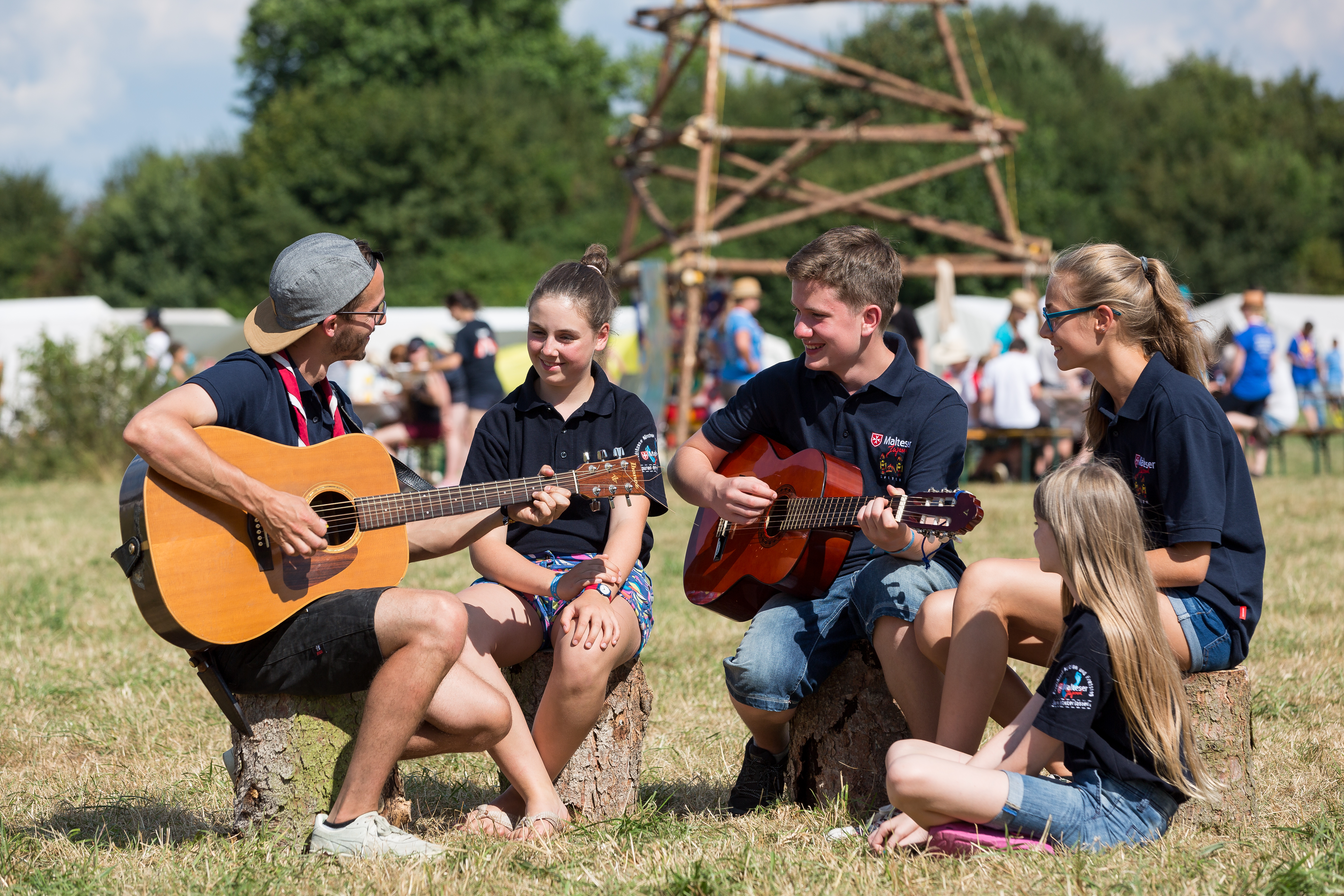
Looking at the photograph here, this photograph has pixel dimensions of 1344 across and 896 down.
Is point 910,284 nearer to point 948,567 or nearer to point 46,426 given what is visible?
point 46,426

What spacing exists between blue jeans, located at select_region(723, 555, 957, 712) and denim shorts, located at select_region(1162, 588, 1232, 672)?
2.04 ft

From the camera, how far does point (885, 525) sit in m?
3.20

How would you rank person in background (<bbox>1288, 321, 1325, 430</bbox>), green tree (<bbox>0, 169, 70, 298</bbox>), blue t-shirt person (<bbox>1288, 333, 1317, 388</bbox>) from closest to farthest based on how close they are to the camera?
person in background (<bbox>1288, 321, 1325, 430</bbox>) < blue t-shirt person (<bbox>1288, 333, 1317, 388</bbox>) < green tree (<bbox>0, 169, 70, 298</bbox>)

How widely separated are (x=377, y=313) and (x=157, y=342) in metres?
12.8

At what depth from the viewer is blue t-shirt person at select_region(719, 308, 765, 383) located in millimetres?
11836

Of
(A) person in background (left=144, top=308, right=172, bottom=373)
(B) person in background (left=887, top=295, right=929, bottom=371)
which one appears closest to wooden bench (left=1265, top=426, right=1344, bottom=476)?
(B) person in background (left=887, top=295, right=929, bottom=371)

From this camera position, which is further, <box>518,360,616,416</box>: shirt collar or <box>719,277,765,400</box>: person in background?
<box>719,277,765,400</box>: person in background

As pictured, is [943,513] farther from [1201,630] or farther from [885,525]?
[1201,630]

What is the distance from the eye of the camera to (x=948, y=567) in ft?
11.8

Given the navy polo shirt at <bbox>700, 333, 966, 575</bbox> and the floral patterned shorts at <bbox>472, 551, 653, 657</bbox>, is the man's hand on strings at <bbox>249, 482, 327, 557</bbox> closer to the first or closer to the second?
the floral patterned shorts at <bbox>472, 551, 653, 657</bbox>

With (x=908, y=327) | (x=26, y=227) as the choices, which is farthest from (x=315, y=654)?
(x=26, y=227)

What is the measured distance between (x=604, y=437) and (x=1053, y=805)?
1628 mm

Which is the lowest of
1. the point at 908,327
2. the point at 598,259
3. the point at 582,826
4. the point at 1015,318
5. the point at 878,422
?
the point at 582,826

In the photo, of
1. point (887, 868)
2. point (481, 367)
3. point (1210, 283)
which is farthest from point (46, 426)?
Answer: point (1210, 283)
